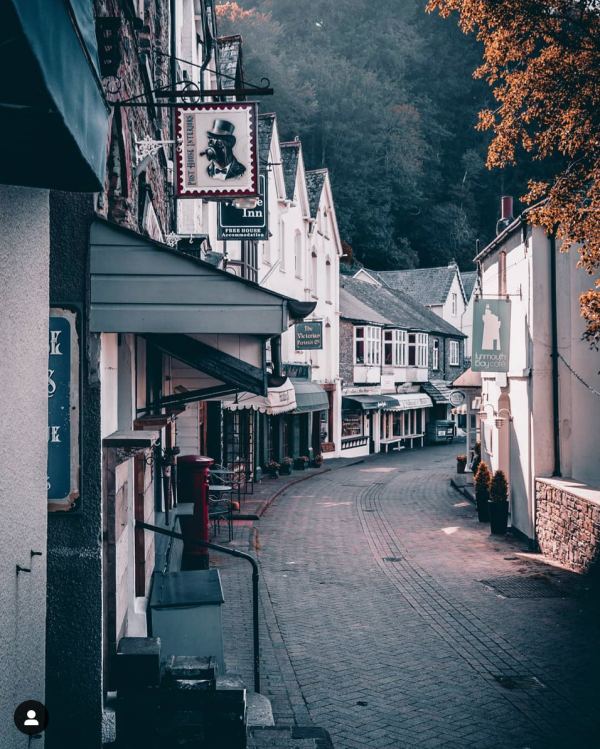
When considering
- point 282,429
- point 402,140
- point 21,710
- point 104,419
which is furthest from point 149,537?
point 402,140

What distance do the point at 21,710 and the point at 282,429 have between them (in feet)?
78.4

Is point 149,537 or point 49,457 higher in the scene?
point 49,457

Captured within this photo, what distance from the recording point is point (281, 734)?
5.86 metres

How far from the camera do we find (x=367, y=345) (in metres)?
36.2

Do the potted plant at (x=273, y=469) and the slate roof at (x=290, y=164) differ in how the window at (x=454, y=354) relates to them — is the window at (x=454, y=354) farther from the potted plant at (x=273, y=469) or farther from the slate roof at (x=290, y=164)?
the potted plant at (x=273, y=469)

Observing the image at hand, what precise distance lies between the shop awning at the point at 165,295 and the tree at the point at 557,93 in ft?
19.5

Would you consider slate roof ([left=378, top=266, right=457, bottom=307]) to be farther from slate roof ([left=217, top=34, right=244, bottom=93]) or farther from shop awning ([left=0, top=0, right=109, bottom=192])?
shop awning ([left=0, top=0, right=109, bottom=192])

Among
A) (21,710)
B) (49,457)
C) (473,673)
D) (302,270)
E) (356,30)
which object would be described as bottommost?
(473,673)

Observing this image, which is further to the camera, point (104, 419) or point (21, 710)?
point (104, 419)

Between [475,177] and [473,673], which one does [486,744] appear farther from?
[475,177]

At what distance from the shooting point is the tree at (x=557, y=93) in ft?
30.6

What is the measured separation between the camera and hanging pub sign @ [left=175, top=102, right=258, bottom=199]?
7.56m

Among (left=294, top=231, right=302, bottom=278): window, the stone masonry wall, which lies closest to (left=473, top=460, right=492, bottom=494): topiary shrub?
(left=294, top=231, right=302, bottom=278): window

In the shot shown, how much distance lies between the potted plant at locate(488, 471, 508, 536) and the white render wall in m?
12.7
